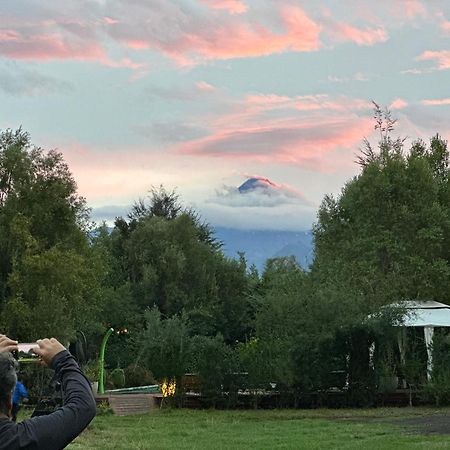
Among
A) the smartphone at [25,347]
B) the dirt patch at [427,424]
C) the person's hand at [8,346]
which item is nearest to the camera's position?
the person's hand at [8,346]

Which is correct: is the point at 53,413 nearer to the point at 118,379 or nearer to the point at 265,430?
the point at 265,430

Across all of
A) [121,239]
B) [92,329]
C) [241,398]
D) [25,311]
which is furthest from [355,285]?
[121,239]

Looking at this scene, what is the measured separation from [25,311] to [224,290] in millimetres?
24759

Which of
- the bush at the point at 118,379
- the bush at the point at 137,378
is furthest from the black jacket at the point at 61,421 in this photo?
the bush at the point at 137,378

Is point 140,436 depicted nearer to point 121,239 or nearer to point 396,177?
A: point 396,177

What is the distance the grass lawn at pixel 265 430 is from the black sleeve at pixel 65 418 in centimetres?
1130

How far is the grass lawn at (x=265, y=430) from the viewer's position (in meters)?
14.3

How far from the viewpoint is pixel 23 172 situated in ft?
90.1

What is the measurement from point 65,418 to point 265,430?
14906mm

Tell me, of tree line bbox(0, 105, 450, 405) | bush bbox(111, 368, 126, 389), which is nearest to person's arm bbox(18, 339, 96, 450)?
tree line bbox(0, 105, 450, 405)

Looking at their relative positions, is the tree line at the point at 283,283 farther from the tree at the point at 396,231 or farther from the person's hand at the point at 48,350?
the person's hand at the point at 48,350

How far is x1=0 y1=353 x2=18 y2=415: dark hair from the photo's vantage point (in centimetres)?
270

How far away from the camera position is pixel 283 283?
2831 cm

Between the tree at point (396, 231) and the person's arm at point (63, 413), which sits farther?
the tree at point (396, 231)
